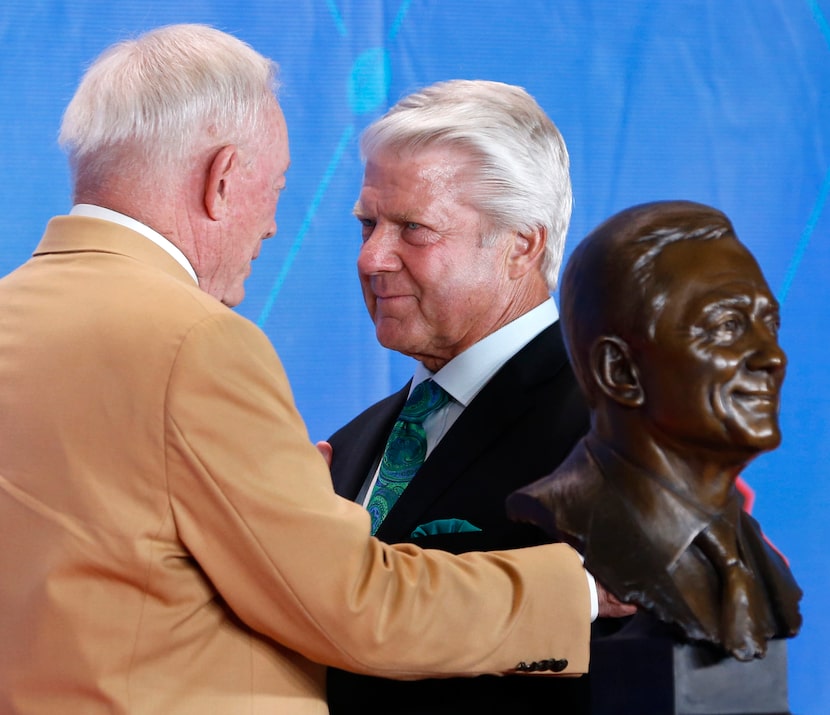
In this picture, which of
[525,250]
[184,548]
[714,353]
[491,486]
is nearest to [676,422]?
[714,353]

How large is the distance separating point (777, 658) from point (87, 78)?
110 cm

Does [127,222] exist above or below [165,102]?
below

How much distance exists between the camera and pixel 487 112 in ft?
6.34

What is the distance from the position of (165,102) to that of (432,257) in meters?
0.55

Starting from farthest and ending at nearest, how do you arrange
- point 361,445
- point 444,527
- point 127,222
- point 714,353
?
point 361,445 → point 444,527 → point 127,222 → point 714,353

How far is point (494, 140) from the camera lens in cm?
192

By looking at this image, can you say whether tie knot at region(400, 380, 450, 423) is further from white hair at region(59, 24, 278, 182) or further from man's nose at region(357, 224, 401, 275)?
white hair at region(59, 24, 278, 182)

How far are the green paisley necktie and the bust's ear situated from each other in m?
0.50

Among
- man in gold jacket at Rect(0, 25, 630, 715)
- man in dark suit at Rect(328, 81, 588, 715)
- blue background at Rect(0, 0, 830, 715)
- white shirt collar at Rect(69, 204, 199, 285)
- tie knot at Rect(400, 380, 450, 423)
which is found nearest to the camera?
man in gold jacket at Rect(0, 25, 630, 715)

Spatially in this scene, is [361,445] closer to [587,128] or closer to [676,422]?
[676,422]

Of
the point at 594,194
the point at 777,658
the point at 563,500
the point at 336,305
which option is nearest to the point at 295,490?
the point at 563,500

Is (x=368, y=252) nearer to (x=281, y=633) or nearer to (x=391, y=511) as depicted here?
(x=391, y=511)

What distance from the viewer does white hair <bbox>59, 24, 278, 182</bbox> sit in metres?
1.52

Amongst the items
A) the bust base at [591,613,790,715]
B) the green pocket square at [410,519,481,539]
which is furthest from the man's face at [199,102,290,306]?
the bust base at [591,613,790,715]
